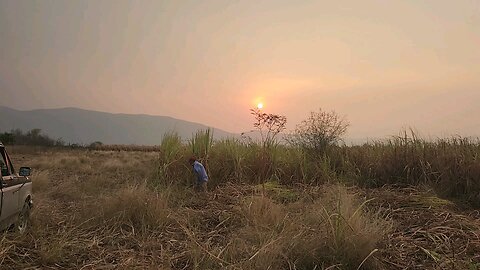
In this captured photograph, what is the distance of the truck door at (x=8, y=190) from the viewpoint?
6.01 metres

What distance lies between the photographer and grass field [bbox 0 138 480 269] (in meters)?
5.71

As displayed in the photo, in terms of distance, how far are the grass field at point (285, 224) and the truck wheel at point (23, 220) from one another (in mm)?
178

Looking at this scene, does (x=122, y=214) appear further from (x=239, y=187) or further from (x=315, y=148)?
(x=315, y=148)

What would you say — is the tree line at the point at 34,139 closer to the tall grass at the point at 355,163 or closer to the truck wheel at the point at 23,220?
the tall grass at the point at 355,163

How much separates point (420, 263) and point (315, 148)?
473 inches

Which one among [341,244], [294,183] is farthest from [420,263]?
[294,183]

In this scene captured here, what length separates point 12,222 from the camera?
6613 mm

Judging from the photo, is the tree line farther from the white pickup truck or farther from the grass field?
the white pickup truck

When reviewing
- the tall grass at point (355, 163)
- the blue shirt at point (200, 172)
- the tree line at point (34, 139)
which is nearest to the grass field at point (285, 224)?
the tall grass at point (355, 163)

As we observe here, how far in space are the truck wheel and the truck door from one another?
326 mm

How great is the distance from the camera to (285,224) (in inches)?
278

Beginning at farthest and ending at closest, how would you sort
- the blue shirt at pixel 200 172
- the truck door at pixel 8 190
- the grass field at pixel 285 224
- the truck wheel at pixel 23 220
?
the blue shirt at pixel 200 172
the truck wheel at pixel 23 220
the truck door at pixel 8 190
the grass field at pixel 285 224

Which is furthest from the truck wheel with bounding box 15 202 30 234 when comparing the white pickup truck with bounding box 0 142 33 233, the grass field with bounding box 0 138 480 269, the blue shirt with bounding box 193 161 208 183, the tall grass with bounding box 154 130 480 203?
the tall grass with bounding box 154 130 480 203

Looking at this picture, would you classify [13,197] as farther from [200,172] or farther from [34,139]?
[34,139]
